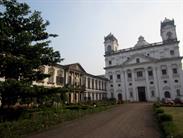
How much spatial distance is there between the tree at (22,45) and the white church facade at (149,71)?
150 ft

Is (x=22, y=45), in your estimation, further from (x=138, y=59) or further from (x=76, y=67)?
(x=138, y=59)

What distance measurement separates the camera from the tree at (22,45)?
12.0m

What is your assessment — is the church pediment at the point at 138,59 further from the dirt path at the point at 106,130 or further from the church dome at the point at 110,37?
the dirt path at the point at 106,130

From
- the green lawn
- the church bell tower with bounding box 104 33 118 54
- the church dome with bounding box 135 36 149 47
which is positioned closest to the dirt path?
the green lawn

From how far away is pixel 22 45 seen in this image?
41.3 ft

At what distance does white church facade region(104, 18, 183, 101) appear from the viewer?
51781 mm

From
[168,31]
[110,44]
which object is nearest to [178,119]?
[168,31]

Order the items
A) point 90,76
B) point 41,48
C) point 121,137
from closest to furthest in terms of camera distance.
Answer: point 121,137, point 41,48, point 90,76

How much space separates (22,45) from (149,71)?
4909cm

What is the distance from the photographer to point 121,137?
9945 mm

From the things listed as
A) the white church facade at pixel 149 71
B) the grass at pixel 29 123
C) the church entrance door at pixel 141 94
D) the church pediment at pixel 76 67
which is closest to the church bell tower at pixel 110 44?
the white church facade at pixel 149 71

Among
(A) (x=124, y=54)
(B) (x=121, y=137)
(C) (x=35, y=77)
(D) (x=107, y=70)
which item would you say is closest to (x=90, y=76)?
(D) (x=107, y=70)

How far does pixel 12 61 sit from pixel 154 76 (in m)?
49.6

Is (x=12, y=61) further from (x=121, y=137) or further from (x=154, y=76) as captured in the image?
(x=154, y=76)
